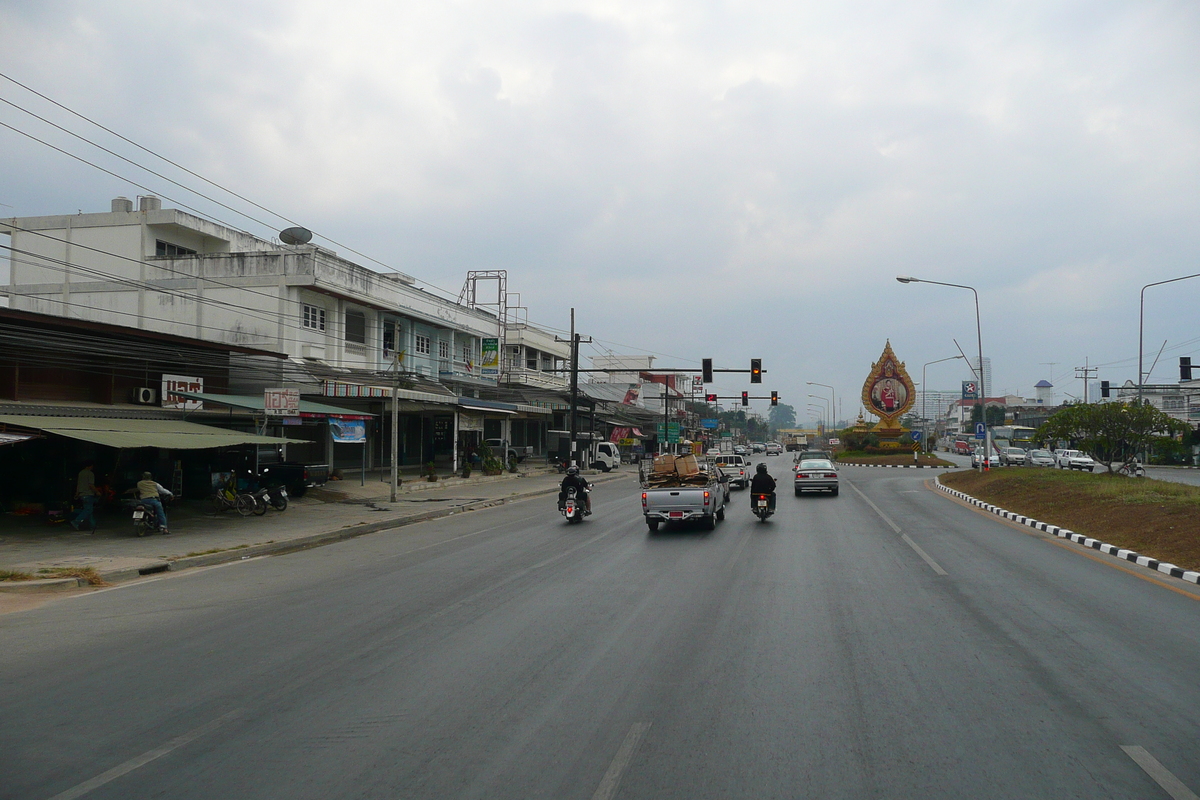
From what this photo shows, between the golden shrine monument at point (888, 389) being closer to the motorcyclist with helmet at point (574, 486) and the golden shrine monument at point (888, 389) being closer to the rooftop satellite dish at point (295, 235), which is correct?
the rooftop satellite dish at point (295, 235)

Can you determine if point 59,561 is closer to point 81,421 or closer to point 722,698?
point 81,421

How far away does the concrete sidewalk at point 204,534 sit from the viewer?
1338cm

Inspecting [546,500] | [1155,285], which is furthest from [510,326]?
[1155,285]

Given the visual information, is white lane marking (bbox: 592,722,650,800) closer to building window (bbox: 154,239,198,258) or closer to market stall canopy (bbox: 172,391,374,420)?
market stall canopy (bbox: 172,391,374,420)

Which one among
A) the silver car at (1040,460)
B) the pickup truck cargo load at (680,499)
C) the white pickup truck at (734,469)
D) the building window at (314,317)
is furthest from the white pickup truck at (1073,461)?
the building window at (314,317)

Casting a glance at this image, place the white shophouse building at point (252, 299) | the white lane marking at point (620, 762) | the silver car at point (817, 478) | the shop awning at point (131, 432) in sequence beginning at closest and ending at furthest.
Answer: the white lane marking at point (620, 762)
the shop awning at point (131, 432)
the silver car at point (817, 478)
the white shophouse building at point (252, 299)

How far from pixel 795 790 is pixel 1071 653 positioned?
430 cm

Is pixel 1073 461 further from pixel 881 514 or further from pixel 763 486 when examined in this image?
pixel 763 486

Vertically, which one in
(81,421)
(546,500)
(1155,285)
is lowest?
(546,500)

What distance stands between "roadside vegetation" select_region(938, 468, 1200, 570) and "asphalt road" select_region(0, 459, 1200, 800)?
2.41 meters

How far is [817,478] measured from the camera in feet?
96.6

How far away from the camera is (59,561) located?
1345 cm

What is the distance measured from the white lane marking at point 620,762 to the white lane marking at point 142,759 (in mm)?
2897

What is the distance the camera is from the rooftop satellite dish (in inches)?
1448
